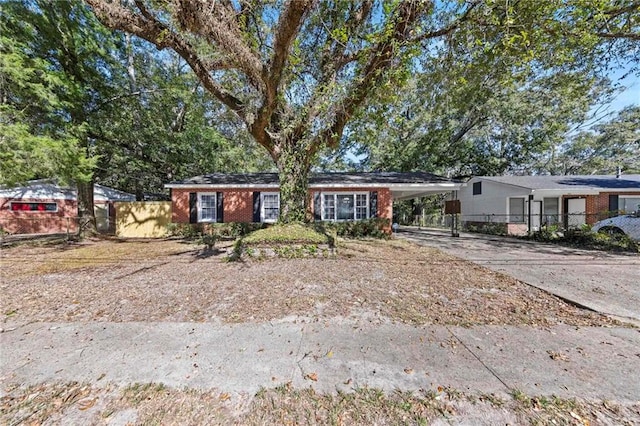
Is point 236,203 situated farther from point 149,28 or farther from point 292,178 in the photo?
point 149,28

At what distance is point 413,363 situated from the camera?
2.66 m

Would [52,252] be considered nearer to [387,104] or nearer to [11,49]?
[11,49]

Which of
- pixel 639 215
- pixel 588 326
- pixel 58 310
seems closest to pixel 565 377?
pixel 588 326

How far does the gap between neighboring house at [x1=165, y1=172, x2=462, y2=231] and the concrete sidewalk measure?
Result: 31.9 feet

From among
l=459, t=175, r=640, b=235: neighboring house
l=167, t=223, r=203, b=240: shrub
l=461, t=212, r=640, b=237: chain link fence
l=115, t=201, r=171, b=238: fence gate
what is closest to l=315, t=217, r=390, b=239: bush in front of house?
l=167, t=223, r=203, b=240: shrub

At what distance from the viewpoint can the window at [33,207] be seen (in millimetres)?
16547

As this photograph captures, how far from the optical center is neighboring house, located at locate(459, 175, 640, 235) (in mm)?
14508

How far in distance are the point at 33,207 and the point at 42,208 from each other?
0.41 m

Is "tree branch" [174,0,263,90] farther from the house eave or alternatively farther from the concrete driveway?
the concrete driveway

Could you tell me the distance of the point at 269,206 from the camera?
1336 centimetres

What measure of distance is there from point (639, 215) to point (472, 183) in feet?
31.5

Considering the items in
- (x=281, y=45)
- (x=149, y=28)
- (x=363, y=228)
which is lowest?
(x=363, y=228)

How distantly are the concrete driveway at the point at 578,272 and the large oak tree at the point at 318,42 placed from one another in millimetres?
5645

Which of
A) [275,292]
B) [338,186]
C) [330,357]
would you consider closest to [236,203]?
Answer: [338,186]
